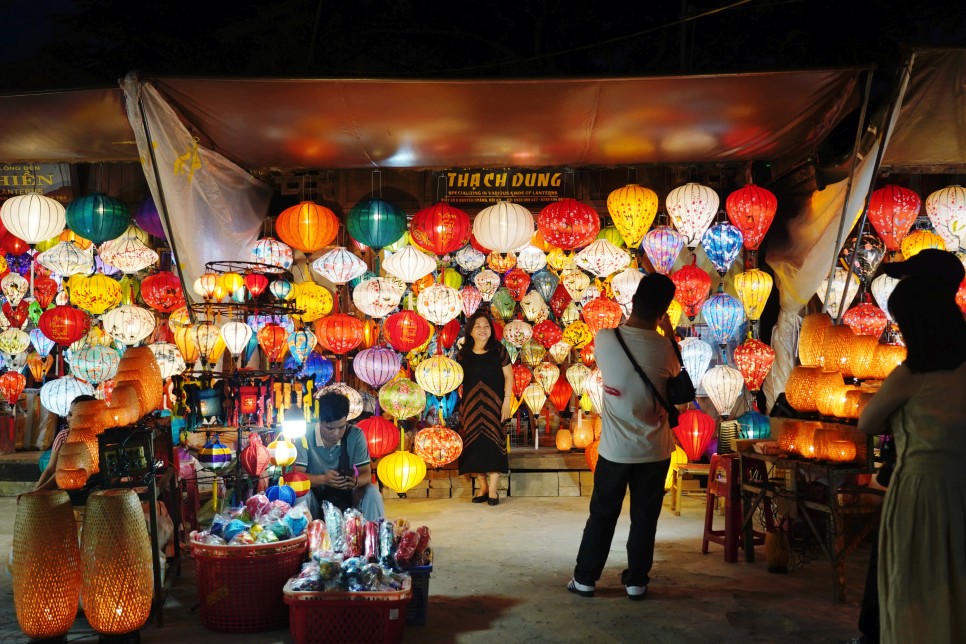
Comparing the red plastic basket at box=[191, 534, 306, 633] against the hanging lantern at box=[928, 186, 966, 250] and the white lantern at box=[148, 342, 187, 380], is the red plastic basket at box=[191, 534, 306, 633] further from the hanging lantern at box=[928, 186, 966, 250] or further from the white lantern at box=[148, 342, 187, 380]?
the hanging lantern at box=[928, 186, 966, 250]

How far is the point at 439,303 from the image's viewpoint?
675cm

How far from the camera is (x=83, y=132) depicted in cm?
537

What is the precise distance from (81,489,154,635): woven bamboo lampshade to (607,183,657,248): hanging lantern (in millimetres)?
3961

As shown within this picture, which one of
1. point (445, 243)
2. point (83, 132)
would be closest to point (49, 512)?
point (83, 132)

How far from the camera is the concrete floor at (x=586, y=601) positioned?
3693 mm

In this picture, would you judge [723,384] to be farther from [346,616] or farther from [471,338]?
[346,616]

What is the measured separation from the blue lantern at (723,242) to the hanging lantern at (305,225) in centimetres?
304

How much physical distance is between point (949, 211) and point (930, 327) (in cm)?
388

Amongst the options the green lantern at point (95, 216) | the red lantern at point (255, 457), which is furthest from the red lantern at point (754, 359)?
the green lantern at point (95, 216)

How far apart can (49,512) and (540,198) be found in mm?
4877

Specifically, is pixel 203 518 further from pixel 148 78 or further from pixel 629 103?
pixel 629 103

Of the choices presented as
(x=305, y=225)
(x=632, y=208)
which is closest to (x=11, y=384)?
(x=305, y=225)

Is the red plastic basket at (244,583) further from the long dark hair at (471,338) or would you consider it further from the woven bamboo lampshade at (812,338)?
the long dark hair at (471,338)

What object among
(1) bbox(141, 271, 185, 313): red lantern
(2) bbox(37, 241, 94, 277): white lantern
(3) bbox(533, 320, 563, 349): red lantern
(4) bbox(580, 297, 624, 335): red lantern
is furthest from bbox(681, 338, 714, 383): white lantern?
(2) bbox(37, 241, 94, 277): white lantern
